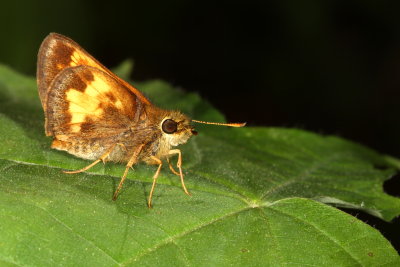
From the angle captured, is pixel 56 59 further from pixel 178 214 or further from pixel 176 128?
pixel 178 214

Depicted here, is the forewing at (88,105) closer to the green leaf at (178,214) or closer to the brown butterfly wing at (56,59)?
the brown butterfly wing at (56,59)

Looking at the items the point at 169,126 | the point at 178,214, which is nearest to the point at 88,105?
the point at 169,126

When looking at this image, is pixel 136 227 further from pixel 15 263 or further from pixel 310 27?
pixel 310 27

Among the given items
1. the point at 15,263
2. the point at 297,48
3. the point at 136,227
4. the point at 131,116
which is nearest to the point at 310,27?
the point at 297,48

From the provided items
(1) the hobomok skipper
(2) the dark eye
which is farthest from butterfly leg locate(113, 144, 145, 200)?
(2) the dark eye

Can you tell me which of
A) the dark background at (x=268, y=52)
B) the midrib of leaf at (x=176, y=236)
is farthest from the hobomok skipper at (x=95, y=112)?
the dark background at (x=268, y=52)

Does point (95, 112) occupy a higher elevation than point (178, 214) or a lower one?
A: higher
